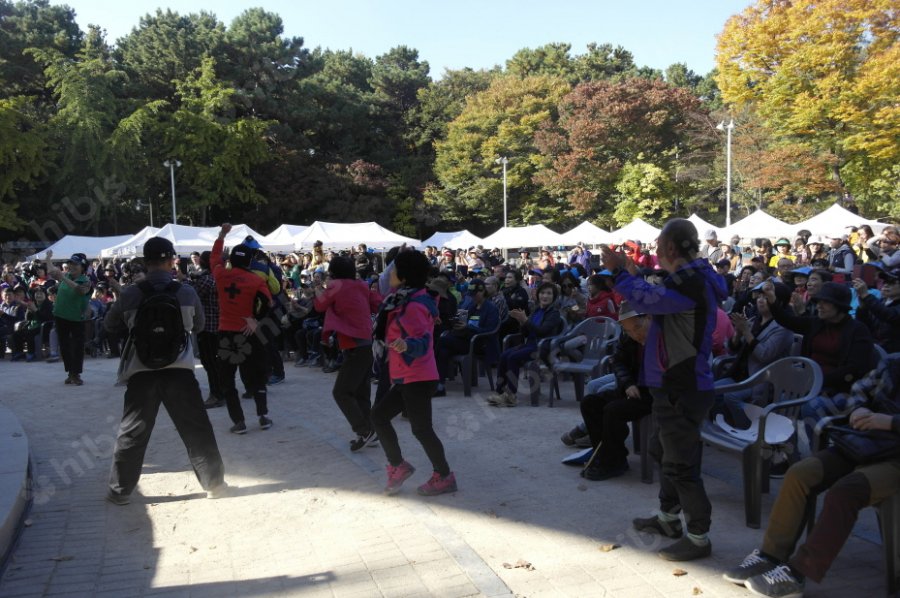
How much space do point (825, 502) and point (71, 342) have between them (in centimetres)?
973

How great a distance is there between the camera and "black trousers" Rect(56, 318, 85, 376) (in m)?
9.95

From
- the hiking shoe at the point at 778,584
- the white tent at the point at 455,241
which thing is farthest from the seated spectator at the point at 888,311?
the white tent at the point at 455,241

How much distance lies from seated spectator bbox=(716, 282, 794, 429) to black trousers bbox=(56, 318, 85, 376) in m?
8.49

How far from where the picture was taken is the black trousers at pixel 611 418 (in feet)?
16.3

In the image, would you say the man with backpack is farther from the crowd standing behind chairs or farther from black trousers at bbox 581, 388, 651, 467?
black trousers at bbox 581, 388, 651, 467

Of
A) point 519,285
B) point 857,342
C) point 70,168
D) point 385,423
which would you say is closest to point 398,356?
point 385,423

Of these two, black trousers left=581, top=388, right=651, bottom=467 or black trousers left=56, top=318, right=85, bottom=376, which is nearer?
black trousers left=581, top=388, right=651, bottom=467

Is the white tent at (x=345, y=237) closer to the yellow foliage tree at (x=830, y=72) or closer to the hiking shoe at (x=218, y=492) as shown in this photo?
the yellow foliage tree at (x=830, y=72)

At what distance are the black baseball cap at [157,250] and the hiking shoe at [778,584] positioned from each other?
4.15m

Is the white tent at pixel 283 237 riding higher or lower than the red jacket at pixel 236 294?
higher

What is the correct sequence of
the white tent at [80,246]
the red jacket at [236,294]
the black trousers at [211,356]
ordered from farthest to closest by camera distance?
1. the white tent at [80,246]
2. the black trousers at [211,356]
3. the red jacket at [236,294]

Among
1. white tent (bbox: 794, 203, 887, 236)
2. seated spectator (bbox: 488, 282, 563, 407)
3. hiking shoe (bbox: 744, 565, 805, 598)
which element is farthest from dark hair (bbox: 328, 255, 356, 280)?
white tent (bbox: 794, 203, 887, 236)

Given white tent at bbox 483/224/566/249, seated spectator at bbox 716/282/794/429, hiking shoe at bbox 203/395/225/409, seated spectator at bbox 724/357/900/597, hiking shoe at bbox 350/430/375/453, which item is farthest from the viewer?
white tent at bbox 483/224/566/249

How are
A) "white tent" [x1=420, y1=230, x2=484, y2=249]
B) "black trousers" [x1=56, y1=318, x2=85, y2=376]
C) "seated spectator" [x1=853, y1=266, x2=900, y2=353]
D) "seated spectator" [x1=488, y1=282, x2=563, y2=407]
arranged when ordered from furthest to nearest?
1. "white tent" [x1=420, y1=230, x2=484, y2=249]
2. "black trousers" [x1=56, y1=318, x2=85, y2=376]
3. "seated spectator" [x1=488, y1=282, x2=563, y2=407]
4. "seated spectator" [x1=853, y1=266, x2=900, y2=353]
